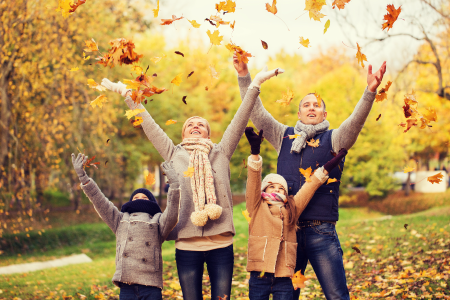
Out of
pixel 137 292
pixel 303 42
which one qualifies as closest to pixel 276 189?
pixel 303 42

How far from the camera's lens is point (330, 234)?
9.02ft

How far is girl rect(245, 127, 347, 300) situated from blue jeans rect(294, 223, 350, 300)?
0.34 feet

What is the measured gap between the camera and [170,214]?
2.78m

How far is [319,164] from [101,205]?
1553 mm

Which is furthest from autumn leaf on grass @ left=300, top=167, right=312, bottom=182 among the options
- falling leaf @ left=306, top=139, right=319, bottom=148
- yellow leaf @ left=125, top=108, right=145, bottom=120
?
yellow leaf @ left=125, top=108, right=145, bottom=120

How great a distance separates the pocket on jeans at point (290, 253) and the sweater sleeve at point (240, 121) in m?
0.78

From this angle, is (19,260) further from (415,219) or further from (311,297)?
(415,219)

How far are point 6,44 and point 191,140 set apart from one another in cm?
585

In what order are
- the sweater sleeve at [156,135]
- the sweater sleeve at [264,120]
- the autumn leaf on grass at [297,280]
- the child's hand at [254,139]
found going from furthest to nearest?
the sweater sleeve at [264,120], the sweater sleeve at [156,135], the autumn leaf on grass at [297,280], the child's hand at [254,139]

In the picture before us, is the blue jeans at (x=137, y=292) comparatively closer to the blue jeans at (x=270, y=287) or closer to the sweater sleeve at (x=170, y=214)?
the sweater sleeve at (x=170, y=214)

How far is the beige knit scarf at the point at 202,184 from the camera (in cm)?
269

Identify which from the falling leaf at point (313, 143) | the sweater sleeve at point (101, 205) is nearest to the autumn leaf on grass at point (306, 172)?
the falling leaf at point (313, 143)

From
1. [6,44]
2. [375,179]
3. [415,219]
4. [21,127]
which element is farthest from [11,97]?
[375,179]

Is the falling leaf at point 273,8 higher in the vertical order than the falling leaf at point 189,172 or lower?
higher
